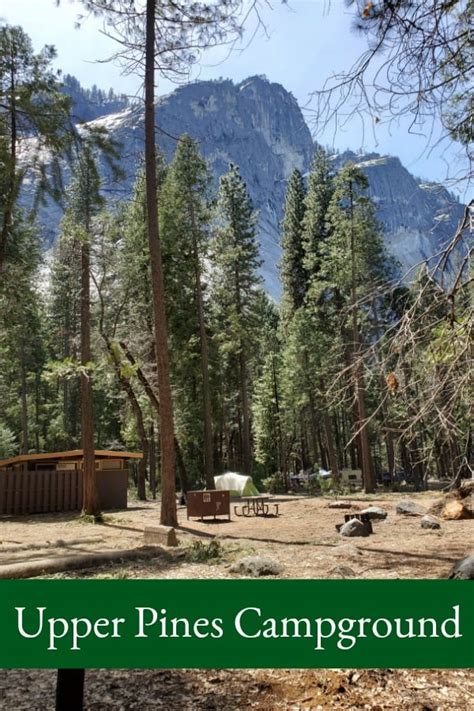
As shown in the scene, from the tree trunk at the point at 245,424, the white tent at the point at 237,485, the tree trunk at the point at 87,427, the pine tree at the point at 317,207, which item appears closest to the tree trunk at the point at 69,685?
the tree trunk at the point at 87,427

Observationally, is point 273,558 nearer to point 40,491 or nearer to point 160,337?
point 160,337

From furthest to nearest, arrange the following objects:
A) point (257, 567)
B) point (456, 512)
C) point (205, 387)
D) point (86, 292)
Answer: point (205, 387), point (86, 292), point (456, 512), point (257, 567)

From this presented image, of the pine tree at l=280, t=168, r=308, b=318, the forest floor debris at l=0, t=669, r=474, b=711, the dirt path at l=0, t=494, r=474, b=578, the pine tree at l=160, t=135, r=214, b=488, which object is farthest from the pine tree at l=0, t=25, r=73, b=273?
the pine tree at l=280, t=168, r=308, b=318

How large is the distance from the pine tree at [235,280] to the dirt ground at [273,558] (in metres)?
13.1

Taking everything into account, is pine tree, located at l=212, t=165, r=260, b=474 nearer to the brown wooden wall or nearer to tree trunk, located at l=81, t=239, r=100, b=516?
the brown wooden wall

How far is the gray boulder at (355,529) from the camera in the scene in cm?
1038

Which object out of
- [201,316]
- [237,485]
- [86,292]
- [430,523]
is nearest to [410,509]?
[430,523]

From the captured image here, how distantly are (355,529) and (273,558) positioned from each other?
10.5 feet

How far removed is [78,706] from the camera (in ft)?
6.81

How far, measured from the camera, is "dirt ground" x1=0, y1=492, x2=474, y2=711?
3207 millimetres

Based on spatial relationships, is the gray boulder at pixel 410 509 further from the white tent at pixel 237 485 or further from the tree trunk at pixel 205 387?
the white tent at pixel 237 485

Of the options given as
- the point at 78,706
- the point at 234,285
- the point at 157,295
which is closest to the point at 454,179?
the point at 78,706

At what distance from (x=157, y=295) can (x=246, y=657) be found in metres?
10.4

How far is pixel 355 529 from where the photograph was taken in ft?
34.2
